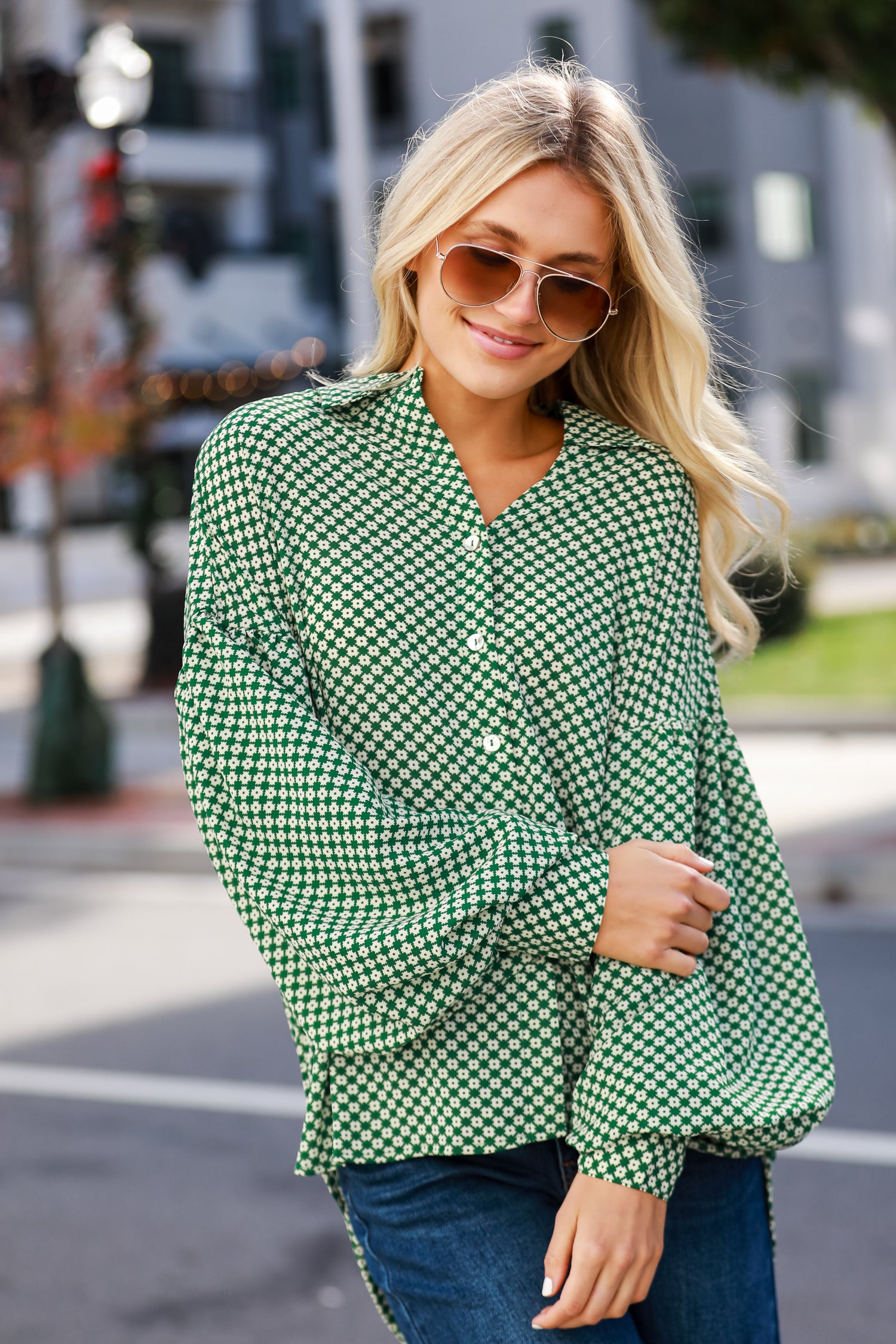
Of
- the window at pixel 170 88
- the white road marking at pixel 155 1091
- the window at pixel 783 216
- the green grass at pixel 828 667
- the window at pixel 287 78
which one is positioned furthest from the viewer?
the window at pixel 287 78

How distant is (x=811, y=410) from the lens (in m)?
37.8

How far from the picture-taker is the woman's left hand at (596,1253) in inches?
69.9

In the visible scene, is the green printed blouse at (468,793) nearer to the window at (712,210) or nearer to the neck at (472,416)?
the neck at (472,416)

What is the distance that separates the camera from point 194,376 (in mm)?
32469

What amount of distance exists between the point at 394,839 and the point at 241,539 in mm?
384

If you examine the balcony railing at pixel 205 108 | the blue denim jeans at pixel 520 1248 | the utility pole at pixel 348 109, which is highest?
the balcony railing at pixel 205 108

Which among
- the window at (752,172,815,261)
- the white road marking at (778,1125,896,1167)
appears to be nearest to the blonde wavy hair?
the white road marking at (778,1125,896,1167)

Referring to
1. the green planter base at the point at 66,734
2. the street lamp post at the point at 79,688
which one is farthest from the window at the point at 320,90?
the green planter base at the point at 66,734

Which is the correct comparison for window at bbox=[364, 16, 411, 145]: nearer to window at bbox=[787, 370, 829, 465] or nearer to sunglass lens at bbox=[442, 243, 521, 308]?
window at bbox=[787, 370, 829, 465]

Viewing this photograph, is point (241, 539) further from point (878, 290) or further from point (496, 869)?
point (878, 290)

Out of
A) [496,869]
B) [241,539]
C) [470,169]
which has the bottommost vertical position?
[496,869]

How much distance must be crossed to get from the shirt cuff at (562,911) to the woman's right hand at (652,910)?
0.02 metres

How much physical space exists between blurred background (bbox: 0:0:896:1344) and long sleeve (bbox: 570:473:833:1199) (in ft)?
2.07

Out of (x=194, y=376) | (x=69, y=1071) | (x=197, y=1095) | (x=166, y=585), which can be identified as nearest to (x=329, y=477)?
(x=197, y=1095)
